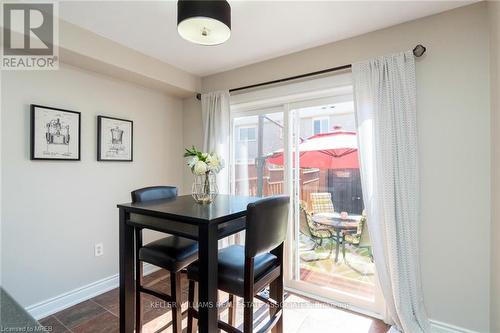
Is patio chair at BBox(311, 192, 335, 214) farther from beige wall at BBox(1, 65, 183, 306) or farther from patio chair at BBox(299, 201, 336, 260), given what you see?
beige wall at BBox(1, 65, 183, 306)

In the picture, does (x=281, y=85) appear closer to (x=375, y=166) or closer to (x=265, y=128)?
(x=265, y=128)

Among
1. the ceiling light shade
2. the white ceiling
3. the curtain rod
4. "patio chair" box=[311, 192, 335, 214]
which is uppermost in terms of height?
the white ceiling

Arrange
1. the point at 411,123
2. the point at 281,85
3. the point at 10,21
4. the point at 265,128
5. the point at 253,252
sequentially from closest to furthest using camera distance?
the point at 253,252
the point at 10,21
the point at 411,123
the point at 281,85
the point at 265,128

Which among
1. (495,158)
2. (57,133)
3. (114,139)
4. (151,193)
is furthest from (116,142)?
(495,158)

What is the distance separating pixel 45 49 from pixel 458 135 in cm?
327

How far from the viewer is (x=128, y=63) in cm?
251

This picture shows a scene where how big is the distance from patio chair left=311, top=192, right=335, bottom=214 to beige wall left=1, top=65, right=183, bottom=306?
1.93 m

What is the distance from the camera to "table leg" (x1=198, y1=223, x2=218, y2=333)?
1.23m

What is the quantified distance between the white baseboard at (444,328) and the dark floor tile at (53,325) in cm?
284

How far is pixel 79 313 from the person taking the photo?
2.27m

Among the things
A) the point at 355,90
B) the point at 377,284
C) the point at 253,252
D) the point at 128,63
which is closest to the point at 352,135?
the point at 355,90

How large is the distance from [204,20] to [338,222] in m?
2.08

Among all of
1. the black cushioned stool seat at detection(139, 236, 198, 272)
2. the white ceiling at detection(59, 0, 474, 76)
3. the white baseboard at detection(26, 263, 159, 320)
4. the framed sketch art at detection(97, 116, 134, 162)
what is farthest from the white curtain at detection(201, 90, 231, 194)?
the white baseboard at detection(26, 263, 159, 320)

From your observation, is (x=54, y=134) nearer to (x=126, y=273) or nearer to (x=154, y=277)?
(x=126, y=273)
